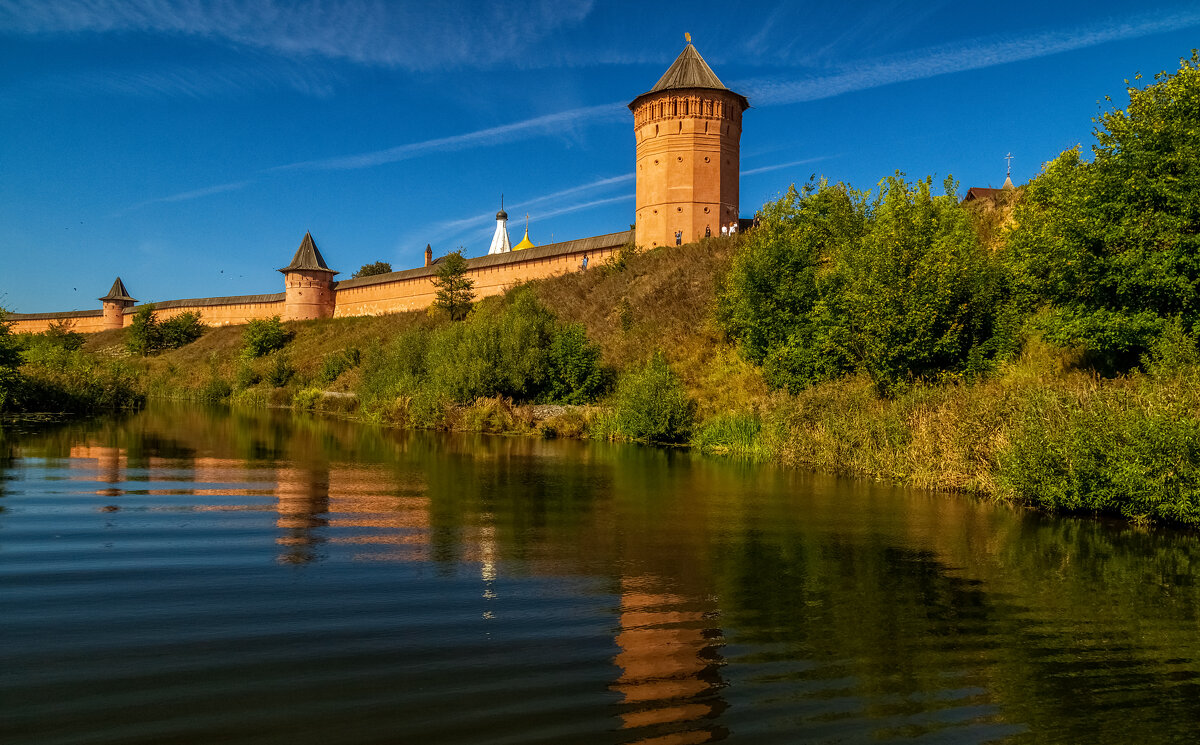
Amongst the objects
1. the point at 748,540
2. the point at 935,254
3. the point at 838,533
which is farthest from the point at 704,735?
the point at 935,254

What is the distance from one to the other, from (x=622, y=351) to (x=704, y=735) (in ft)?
72.0

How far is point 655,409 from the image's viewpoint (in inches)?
778

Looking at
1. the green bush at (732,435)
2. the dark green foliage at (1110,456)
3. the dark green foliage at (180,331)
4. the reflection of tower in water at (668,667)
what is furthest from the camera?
the dark green foliage at (180,331)

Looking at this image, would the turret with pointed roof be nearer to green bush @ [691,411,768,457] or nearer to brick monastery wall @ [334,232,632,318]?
brick monastery wall @ [334,232,632,318]

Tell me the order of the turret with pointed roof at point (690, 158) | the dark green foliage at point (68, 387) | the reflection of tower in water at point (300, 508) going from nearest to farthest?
1. the reflection of tower in water at point (300, 508)
2. the dark green foliage at point (68, 387)
3. the turret with pointed roof at point (690, 158)

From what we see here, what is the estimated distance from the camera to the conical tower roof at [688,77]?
1438 inches

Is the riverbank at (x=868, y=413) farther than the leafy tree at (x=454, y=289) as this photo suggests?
No

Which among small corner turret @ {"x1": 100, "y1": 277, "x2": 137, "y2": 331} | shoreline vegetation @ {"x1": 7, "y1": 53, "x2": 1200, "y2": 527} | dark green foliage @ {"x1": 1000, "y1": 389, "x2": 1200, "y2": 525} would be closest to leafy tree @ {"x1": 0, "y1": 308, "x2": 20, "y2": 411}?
shoreline vegetation @ {"x1": 7, "y1": 53, "x2": 1200, "y2": 527}

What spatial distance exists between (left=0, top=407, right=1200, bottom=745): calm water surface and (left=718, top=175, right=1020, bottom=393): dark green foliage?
556 cm

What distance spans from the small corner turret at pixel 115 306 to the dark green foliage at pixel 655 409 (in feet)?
196

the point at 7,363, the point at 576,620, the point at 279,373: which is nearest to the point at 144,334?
the point at 279,373

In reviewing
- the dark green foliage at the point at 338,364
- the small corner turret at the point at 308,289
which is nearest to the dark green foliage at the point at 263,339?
the small corner turret at the point at 308,289

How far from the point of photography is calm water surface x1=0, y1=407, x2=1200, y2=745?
3840 mm

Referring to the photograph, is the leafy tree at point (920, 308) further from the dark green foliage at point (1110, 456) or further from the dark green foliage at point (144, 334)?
the dark green foliage at point (144, 334)
